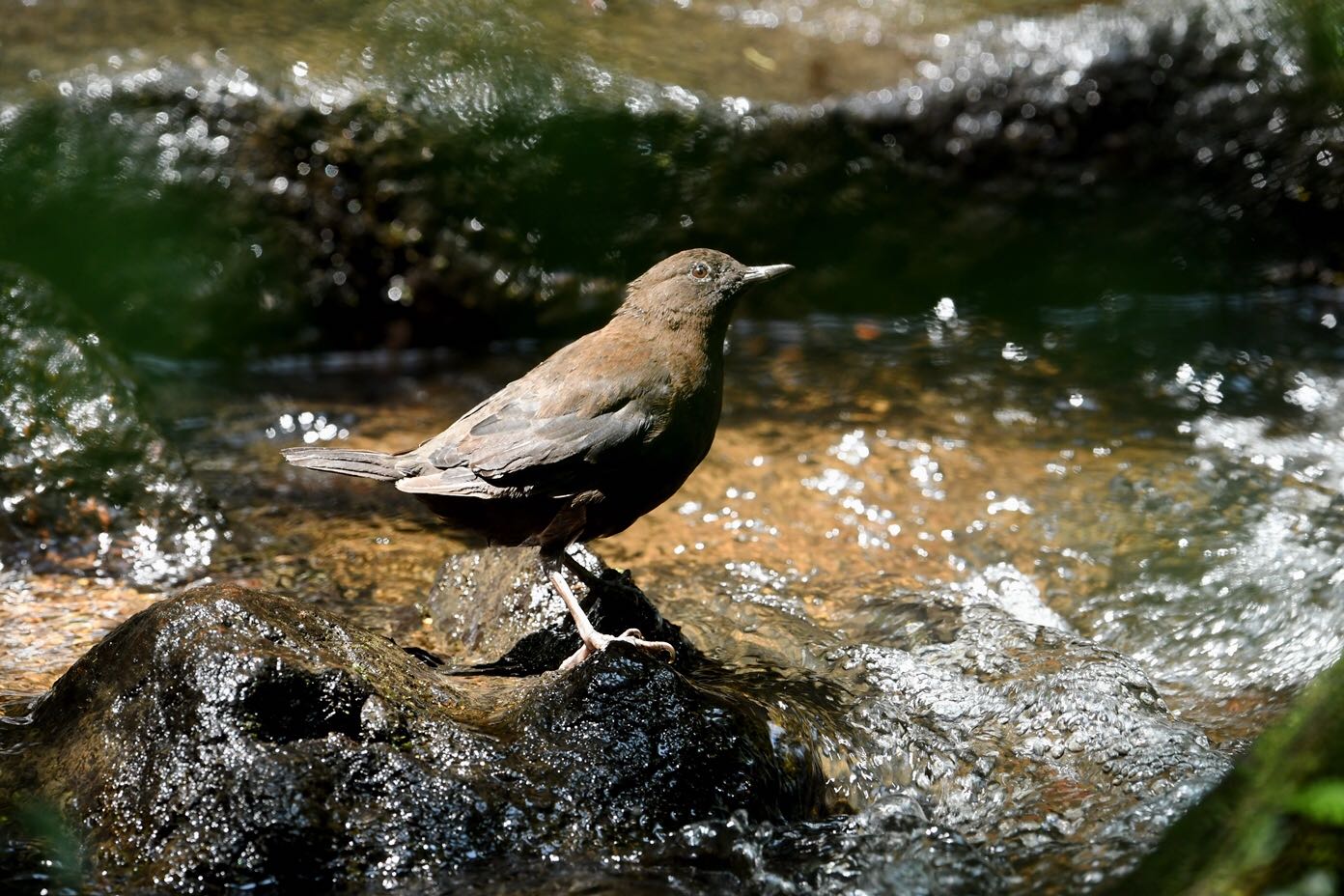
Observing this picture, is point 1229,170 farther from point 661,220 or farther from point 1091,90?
point 661,220

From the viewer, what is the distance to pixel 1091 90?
7.42 meters

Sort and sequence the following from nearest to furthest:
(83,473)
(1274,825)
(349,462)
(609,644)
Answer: (1274,825), (609,644), (349,462), (83,473)

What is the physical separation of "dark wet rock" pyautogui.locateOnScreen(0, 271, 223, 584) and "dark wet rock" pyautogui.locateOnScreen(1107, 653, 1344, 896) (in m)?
3.66

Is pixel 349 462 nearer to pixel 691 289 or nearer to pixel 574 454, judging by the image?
pixel 574 454

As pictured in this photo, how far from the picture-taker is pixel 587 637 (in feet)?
11.9

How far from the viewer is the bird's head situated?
4145 millimetres

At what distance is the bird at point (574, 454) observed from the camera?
12.0 feet

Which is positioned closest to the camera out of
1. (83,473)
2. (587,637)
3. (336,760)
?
(336,760)

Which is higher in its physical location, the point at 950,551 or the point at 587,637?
the point at 950,551

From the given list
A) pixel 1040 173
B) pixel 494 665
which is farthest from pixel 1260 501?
pixel 494 665

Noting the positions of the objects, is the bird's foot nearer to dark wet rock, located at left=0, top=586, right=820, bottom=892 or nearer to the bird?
the bird

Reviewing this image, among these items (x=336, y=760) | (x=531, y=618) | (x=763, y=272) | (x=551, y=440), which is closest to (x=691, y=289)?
(x=763, y=272)

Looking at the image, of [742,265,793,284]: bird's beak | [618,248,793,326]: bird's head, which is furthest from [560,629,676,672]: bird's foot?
[742,265,793,284]: bird's beak

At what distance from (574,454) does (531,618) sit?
65 centimetres
